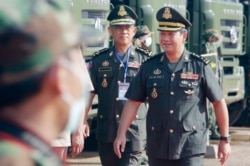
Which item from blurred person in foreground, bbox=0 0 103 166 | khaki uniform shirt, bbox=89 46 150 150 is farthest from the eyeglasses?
blurred person in foreground, bbox=0 0 103 166

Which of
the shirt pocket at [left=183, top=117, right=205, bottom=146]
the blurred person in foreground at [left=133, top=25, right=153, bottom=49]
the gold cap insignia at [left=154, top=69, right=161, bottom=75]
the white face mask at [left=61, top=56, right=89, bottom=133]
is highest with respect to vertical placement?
the white face mask at [left=61, top=56, right=89, bottom=133]

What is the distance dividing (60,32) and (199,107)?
4432mm

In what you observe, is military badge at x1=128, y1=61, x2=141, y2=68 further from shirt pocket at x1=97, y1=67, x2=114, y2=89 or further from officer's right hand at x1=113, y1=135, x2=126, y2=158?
officer's right hand at x1=113, y1=135, x2=126, y2=158

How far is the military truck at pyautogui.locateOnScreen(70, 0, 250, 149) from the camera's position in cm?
1216

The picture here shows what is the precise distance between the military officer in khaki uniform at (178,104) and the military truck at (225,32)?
503cm

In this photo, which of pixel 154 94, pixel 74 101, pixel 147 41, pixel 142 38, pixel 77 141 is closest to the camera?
pixel 74 101

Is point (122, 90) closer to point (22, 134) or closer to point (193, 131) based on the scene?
point (193, 131)

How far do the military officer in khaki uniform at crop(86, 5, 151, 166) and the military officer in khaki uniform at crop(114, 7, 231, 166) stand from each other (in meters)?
0.91

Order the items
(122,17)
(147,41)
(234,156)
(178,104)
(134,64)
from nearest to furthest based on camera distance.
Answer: (178,104), (134,64), (122,17), (147,41), (234,156)

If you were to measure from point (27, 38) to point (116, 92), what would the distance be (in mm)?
5577

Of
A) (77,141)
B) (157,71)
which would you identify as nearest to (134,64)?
(77,141)

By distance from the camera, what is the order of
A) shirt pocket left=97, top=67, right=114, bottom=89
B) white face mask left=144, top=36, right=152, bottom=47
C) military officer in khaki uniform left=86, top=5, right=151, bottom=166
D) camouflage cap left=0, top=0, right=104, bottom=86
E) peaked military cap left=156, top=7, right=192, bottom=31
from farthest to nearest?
white face mask left=144, top=36, right=152, bottom=47
shirt pocket left=97, top=67, right=114, bottom=89
military officer in khaki uniform left=86, top=5, right=151, bottom=166
peaked military cap left=156, top=7, right=192, bottom=31
camouflage cap left=0, top=0, right=104, bottom=86

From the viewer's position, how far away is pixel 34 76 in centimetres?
202

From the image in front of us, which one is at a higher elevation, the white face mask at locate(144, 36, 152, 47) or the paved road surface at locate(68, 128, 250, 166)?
the white face mask at locate(144, 36, 152, 47)
